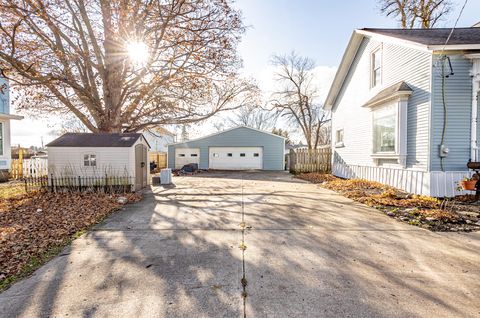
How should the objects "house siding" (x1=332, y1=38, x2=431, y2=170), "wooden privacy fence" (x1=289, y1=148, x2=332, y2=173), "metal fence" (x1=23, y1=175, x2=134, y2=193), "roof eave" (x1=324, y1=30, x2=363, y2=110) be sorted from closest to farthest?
"house siding" (x1=332, y1=38, x2=431, y2=170) → "metal fence" (x1=23, y1=175, x2=134, y2=193) → "roof eave" (x1=324, y1=30, x2=363, y2=110) → "wooden privacy fence" (x1=289, y1=148, x2=332, y2=173)

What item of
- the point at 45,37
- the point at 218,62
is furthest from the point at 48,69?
the point at 218,62

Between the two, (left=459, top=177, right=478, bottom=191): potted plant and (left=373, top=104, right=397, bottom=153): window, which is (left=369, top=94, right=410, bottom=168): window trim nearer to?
(left=373, top=104, right=397, bottom=153): window

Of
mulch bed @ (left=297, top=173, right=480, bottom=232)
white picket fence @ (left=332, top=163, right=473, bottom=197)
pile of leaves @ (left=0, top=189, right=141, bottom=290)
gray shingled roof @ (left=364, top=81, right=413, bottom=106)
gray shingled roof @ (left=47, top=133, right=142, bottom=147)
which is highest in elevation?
gray shingled roof @ (left=364, top=81, right=413, bottom=106)

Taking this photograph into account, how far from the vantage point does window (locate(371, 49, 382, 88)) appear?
376 inches

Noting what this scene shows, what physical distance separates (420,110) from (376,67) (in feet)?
12.1

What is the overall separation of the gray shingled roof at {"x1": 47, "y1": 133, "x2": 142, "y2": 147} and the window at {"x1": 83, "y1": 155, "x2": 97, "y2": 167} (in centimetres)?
45

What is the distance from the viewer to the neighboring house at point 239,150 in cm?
1988

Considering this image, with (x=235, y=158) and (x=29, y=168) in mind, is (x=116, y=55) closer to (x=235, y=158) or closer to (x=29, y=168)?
(x=29, y=168)

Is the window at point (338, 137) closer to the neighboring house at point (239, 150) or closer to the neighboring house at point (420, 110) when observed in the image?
the neighboring house at point (420, 110)

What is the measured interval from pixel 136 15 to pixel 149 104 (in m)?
4.15

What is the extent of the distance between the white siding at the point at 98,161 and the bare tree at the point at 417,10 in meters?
19.1

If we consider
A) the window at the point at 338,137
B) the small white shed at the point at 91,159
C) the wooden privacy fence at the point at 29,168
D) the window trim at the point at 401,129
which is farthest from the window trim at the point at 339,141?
the wooden privacy fence at the point at 29,168

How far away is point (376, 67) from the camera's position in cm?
986

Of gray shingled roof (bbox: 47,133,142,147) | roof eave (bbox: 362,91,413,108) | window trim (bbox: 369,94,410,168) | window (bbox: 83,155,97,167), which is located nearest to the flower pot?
window trim (bbox: 369,94,410,168)
